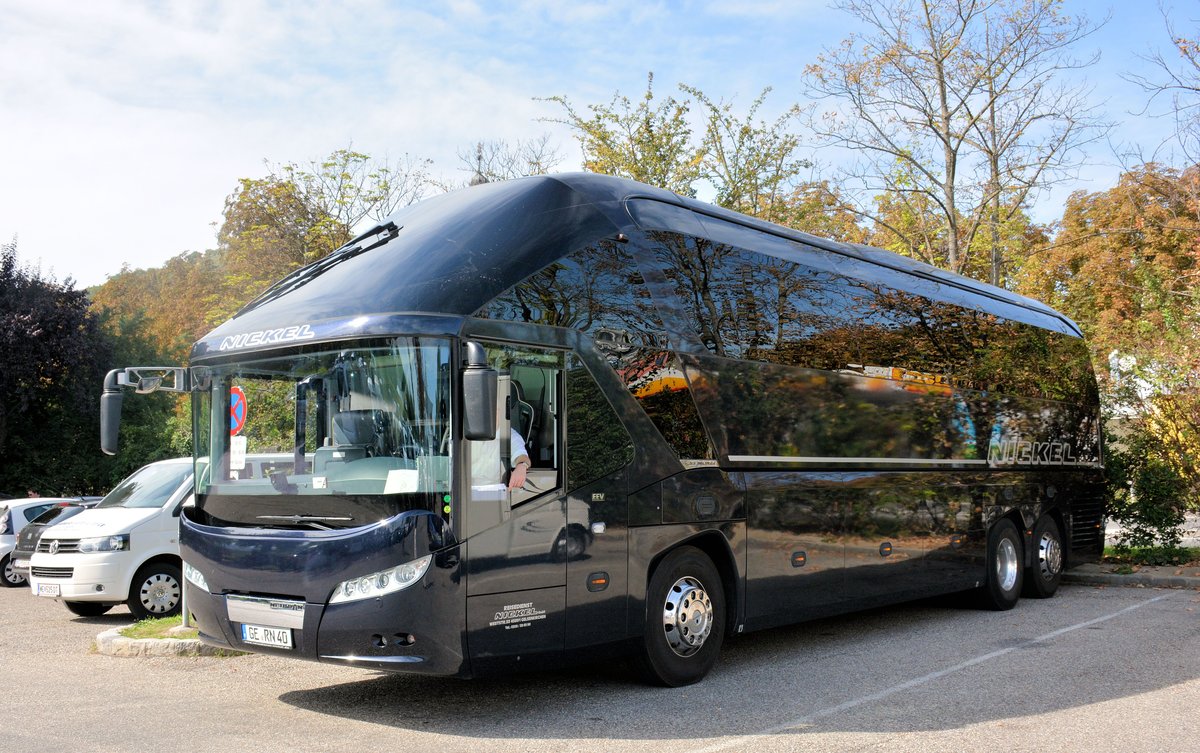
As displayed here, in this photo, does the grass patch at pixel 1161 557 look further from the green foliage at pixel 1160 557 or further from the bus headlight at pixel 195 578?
the bus headlight at pixel 195 578

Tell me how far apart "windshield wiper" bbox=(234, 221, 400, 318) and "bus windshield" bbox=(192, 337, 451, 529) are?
721mm

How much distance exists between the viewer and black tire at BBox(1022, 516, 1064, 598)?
1356 centimetres

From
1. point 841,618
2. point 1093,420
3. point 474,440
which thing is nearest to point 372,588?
point 474,440

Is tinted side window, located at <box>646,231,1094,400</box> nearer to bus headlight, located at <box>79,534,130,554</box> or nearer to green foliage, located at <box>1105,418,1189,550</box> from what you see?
green foliage, located at <box>1105,418,1189,550</box>

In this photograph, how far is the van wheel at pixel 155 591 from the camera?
41.2ft

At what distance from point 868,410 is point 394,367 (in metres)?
5.27

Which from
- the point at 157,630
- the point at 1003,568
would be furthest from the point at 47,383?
the point at 1003,568

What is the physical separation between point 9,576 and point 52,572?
566cm

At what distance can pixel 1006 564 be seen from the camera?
1298 cm

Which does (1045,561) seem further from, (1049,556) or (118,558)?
(118,558)

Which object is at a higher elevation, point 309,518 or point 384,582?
point 309,518

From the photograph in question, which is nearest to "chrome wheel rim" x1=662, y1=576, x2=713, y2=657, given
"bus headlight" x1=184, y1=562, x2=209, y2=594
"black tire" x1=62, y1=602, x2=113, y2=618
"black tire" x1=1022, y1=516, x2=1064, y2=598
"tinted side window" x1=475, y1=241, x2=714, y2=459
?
"tinted side window" x1=475, y1=241, x2=714, y2=459

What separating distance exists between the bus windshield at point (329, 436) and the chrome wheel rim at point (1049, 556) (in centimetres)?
979

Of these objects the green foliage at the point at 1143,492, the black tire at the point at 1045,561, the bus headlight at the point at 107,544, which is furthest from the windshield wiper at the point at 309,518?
the green foliage at the point at 1143,492
